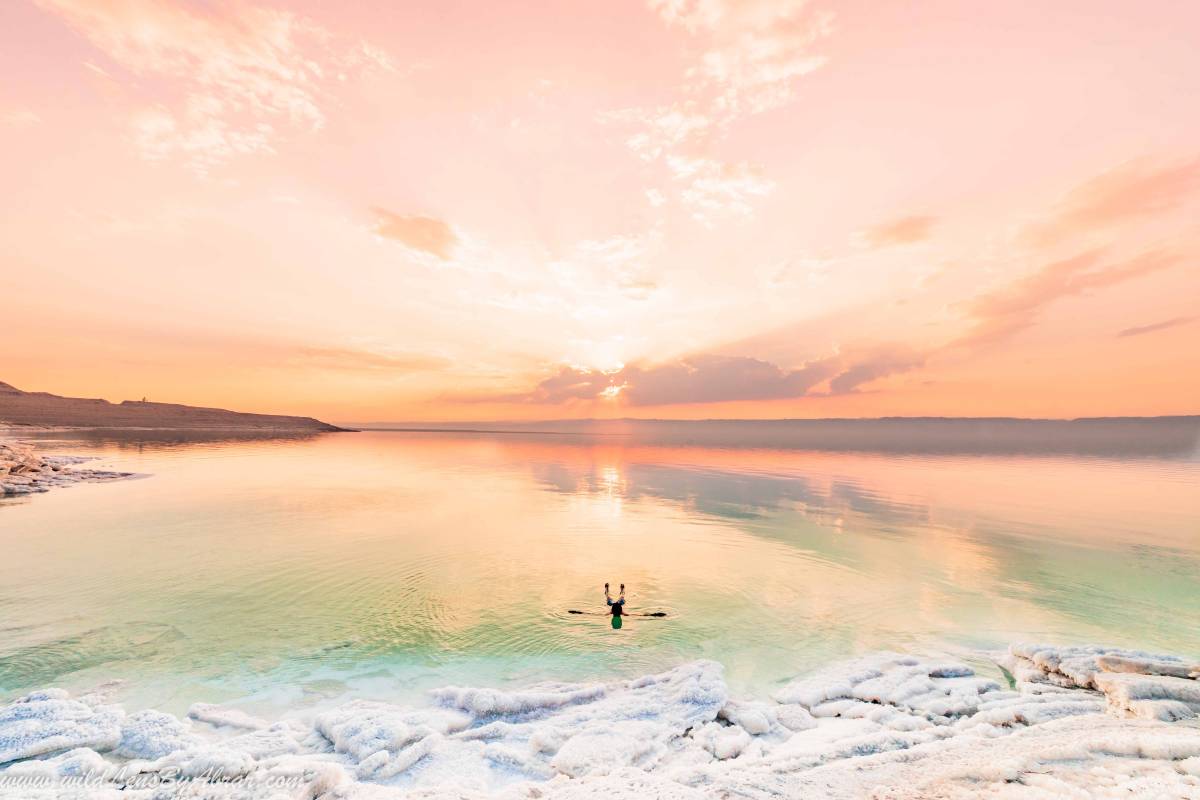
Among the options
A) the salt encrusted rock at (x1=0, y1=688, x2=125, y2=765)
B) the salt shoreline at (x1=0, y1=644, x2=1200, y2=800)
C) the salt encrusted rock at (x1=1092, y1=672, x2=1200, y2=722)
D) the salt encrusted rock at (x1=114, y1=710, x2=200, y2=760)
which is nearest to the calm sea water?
the salt encrusted rock at (x1=0, y1=688, x2=125, y2=765)

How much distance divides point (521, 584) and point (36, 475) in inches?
2505

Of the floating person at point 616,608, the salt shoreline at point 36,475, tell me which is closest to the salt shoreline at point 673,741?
the floating person at point 616,608

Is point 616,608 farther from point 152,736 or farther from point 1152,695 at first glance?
point 1152,695

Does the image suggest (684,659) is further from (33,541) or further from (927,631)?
(33,541)

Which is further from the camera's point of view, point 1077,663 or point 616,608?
point 616,608

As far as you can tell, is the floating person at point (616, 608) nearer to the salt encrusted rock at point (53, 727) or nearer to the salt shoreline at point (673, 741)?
the salt shoreline at point (673, 741)

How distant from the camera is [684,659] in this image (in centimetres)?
1750

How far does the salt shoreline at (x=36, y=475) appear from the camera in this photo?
151ft

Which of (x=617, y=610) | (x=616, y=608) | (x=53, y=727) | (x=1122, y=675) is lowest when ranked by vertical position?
(x=617, y=610)

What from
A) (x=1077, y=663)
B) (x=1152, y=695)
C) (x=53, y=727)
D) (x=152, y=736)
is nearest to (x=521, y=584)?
(x=152, y=736)

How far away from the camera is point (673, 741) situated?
38.9ft

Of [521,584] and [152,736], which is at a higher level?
[152,736]

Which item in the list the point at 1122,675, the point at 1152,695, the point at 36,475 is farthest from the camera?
the point at 36,475

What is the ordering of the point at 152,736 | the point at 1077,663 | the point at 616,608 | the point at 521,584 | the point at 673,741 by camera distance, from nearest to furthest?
the point at 152,736 → the point at 673,741 → the point at 1077,663 → the point at 616,608 → the point at 521,584
